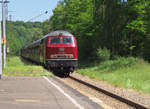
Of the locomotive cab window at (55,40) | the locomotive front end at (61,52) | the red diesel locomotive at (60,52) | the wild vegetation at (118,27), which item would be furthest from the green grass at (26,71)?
the wild vegetation at (118,27)

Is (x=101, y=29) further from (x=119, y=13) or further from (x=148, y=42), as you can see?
(x=148, y=42)

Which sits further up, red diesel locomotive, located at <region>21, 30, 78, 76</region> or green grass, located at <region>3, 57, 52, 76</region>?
red diesel locomotive, located at <region>21, 30, 78, 76</region>

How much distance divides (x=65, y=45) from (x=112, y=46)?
15.1 metres

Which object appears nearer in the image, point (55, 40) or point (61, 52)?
point (61, 52)

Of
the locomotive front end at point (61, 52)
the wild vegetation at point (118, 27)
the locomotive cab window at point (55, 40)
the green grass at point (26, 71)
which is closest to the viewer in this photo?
the green grass at point (26, 71)

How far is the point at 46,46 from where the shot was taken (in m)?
20.8

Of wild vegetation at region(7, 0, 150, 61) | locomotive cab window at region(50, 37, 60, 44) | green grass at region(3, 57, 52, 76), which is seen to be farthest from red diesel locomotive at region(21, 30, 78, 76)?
wild vegetation at region(7, 0, 150, 61)

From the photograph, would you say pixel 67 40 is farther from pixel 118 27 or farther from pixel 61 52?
pixel 118 27

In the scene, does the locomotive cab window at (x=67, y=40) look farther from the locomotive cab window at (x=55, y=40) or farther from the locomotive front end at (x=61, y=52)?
the locomotive cab window at (x=55, y=40)

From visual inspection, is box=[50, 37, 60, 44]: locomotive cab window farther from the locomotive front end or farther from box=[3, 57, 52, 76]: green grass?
box=[3, 57, 52, 76]: green grass

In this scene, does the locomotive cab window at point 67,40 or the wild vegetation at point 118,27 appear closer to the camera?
the locomotive cab window at point 67,40

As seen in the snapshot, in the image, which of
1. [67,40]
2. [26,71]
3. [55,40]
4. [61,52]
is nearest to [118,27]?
[67,40]

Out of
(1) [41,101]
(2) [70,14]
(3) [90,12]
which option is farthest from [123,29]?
(1) [41,101]

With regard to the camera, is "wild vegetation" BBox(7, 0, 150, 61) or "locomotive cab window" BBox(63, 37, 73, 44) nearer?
"locomotive cab window" BBox(63, 37, 73, 44)
